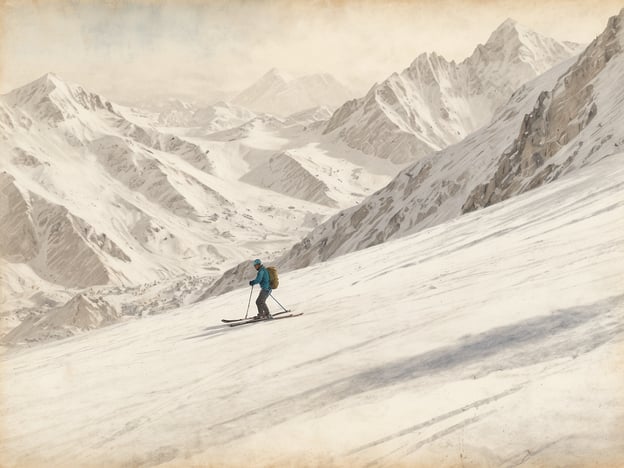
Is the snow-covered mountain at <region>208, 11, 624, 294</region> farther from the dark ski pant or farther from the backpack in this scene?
the dark ski pant

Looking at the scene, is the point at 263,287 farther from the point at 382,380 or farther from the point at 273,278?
the point at 382,380

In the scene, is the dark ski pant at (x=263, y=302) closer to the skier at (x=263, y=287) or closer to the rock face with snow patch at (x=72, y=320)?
the skier at (x=263, y=287)

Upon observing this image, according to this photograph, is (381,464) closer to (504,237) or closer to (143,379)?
(143,379)

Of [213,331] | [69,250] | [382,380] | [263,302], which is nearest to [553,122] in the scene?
[263,302]

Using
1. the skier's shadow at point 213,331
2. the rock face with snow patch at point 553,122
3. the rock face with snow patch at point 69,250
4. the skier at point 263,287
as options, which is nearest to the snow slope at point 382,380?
the skier's shadow at point 213,331

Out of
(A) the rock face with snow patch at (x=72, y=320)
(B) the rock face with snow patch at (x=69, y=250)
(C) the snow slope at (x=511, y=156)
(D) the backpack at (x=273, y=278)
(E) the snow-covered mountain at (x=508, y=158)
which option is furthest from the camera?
(B) the rock face with snow patch at (x=69, y=250)

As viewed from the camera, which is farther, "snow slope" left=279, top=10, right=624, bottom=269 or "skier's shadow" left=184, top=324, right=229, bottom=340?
"snow slope" left=279, top=10, right=624, bottom=269

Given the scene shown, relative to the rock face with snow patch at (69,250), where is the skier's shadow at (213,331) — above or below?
below

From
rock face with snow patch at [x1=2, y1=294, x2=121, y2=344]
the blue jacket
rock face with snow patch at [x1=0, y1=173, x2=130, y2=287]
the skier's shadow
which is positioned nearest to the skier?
the blue jacket
